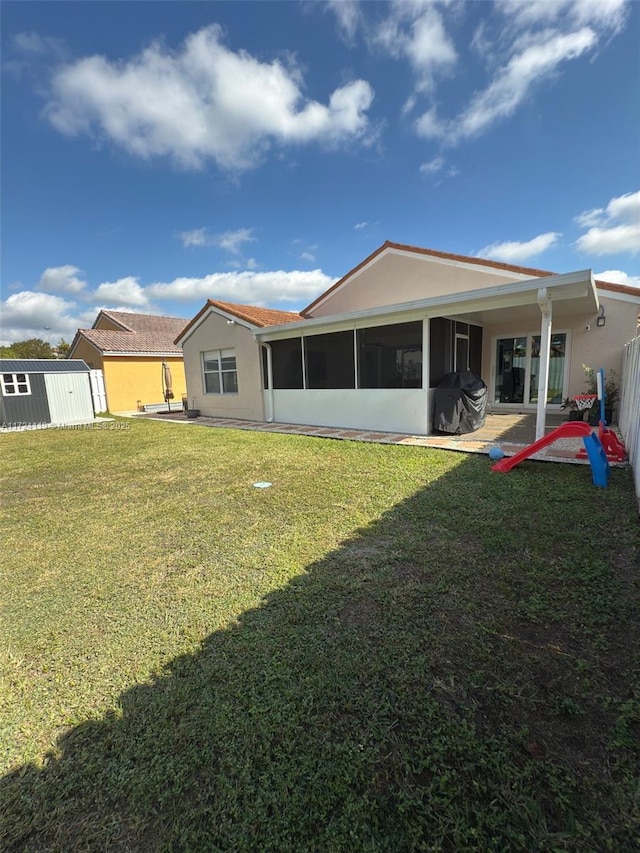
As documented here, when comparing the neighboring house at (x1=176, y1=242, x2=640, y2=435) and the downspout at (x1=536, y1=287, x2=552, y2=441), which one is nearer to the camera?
the downspout at (x1=536, y1=287, x2=552, y2=441)

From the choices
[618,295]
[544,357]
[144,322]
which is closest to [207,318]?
[544,357]

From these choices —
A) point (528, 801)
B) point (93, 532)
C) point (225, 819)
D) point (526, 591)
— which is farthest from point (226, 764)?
point (93, 532)

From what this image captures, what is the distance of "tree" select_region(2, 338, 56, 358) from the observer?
46.3m

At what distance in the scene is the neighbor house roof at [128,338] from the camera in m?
19.0

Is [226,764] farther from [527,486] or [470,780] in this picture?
[527,486]

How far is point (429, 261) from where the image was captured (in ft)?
39.6

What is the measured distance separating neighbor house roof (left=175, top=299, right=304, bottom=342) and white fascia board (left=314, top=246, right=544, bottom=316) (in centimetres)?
192

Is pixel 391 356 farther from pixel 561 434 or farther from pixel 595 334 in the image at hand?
pixel 595 334

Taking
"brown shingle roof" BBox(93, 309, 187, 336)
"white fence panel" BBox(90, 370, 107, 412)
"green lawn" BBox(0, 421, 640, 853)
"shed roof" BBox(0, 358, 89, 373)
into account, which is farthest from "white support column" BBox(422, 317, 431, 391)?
"brown shingle roof" BBox(93, 309, 187, 336)

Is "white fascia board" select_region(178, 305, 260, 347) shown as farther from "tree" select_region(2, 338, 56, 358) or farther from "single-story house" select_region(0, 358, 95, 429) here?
"tree" select_region(2, 338, 56, 358)

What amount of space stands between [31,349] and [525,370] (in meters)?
57.0

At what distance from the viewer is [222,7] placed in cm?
712

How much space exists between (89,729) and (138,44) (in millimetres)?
10379

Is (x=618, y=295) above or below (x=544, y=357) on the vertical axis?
above
